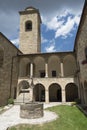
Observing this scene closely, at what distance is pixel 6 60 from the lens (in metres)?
20.0

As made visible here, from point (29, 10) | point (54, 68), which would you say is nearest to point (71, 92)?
point (54, 68)

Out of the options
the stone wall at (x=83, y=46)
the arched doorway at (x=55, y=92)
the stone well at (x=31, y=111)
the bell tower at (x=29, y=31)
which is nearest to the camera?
the stone well at (x=31, y=111)

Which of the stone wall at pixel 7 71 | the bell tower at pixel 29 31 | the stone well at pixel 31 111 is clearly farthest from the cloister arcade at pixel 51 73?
the stone well at pixel 31 111

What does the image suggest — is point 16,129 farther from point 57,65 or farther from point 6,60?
point 57,65

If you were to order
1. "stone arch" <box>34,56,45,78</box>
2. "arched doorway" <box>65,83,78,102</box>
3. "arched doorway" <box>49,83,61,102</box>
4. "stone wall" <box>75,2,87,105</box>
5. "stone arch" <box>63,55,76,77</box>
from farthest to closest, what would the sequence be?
"stone arch" <box>34,56,45,78</box> < "arched doorway" <box>49,83,61,102</box> < "stone arch" <box>63,55,76,77</box> < "arched doorway" <box>65,83,78,102</box> < "stone wall" <box>75,2,87,105</box>

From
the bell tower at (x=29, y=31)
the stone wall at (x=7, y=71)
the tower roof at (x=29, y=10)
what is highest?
the tower roof at (x=29, y=10)

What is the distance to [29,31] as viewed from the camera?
102ft

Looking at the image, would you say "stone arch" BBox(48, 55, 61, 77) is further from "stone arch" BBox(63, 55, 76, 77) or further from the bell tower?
the bell tower

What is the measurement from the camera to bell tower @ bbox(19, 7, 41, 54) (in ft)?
99.1

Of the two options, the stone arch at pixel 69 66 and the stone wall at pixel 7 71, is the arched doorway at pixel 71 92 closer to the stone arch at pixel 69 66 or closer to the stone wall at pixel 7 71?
the stone arch at pixel 69 66

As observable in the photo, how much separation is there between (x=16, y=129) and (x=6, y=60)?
12315 mm

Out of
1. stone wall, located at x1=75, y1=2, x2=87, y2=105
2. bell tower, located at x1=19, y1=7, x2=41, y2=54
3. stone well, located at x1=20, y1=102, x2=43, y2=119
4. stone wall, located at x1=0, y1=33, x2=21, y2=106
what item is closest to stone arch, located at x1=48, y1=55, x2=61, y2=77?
bell tower, located at x1=19, y1=7, x2=41, y2=54

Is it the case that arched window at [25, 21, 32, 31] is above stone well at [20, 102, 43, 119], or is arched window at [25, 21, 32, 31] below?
above

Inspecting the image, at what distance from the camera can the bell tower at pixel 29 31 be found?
99.1ft
